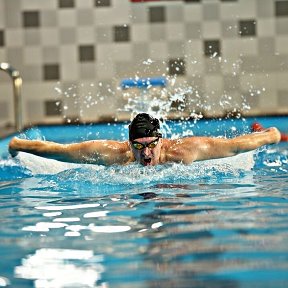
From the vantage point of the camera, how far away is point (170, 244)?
2258mm

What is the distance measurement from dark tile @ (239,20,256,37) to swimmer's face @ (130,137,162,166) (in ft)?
15.5

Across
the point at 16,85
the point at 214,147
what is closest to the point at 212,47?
the point at 16,85

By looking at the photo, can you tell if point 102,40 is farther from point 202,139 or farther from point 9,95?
point 202,139

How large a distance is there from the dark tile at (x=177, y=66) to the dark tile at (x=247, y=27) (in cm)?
76

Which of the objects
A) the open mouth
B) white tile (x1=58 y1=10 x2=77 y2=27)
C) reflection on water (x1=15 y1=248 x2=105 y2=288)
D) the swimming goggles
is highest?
white tile (x1=58 y1=10 x2=77 y2=27)

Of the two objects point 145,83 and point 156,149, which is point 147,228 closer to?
point 156,149

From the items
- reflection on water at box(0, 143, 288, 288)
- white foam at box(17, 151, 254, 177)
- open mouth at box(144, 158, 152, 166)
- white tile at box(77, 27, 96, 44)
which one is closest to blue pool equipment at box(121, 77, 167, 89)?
white tile at box(77, 27, 96, 44)

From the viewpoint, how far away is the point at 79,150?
3.96 metres

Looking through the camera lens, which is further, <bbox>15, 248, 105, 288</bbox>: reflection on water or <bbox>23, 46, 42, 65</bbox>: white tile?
<bbox>23, 46, 42, 65</bbox>: white tile

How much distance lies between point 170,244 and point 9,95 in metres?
6.41

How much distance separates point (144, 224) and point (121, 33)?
237 inches

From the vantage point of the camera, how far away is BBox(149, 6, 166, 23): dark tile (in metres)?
8.39

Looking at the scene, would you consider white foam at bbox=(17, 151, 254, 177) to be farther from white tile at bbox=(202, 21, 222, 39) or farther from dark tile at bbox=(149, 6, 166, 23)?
dark tile at bbox=(149, 6, 166, 23)

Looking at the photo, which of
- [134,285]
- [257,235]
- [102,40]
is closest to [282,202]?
[257,235]
